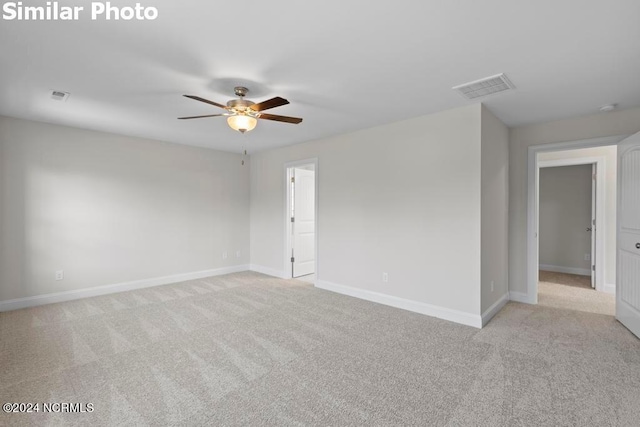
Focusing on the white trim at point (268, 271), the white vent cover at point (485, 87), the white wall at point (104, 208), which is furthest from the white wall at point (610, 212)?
the white wall at point (104, 208)

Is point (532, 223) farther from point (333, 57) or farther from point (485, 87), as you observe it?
point (333, 57)

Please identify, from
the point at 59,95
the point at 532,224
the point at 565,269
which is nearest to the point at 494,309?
the point at 532,224

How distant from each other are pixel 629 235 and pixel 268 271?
5.23 meters

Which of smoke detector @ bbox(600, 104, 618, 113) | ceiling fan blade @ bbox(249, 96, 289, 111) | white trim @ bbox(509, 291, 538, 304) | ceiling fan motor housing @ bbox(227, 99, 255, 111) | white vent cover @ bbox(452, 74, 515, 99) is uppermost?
white vent cover @ bbox(452, 74, 515, 99)

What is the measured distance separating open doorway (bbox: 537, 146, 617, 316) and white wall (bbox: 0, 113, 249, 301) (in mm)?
5660

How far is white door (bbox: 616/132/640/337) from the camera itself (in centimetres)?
303

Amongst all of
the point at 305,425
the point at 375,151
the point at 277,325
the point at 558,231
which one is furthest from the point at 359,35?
the point at 558,231

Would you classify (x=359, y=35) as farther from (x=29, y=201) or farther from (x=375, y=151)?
(x=29, y=201)

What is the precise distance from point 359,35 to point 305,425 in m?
2.52

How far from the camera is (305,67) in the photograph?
8.05 ft

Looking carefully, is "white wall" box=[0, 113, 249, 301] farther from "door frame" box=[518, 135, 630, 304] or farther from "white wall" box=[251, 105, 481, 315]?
"door frame" box=[518, 135, 630, 304]

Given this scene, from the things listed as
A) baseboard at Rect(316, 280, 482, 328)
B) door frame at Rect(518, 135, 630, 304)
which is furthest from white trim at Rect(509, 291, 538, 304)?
baseboard at Rect(316, 280, 482, 328)

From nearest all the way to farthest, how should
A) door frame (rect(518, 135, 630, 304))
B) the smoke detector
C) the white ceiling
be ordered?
the white ceiling → the smoke detector → door frame (rect(518, 135, 630, 304))

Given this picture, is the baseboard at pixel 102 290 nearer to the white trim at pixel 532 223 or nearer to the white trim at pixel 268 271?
the white trim at pixel 268 271
